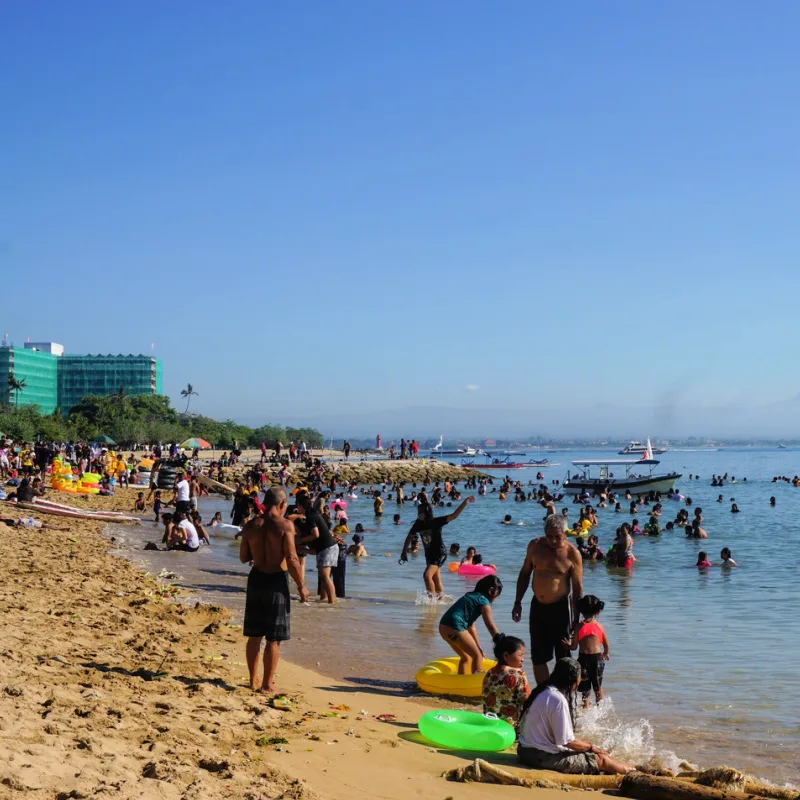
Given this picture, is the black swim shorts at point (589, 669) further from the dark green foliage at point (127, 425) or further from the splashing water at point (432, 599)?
the dark green foliage at point (127, 425)

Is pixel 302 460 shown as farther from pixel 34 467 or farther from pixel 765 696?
pixel 765 696

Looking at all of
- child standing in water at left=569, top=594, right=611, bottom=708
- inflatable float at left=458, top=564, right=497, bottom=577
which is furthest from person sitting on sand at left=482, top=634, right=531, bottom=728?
inflatable float at left=458, top=564, right=497, bottom=577

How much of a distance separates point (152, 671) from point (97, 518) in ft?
58.8

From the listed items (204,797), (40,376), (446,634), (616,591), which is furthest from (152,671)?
(40,376)

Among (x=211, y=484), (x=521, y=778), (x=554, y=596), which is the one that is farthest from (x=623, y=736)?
(x=211, y=484)

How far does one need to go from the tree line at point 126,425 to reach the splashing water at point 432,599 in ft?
175

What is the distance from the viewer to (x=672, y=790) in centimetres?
589

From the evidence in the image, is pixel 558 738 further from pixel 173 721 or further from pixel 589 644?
pixel 173 721

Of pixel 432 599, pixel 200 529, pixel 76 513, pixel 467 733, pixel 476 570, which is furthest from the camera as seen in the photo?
pixel 76 513

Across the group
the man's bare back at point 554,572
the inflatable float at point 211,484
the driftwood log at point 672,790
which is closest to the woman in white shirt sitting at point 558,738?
the driftwood log at point 672,790

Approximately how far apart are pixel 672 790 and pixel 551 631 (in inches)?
78.5

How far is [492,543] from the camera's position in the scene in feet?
91.8

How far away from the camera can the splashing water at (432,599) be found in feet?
A: 46.0

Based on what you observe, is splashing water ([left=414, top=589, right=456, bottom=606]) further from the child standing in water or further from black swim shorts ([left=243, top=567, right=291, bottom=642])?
black swim shorts ([left=243, top=567, right=291, bottom=642])
